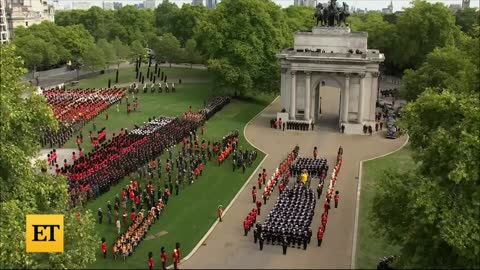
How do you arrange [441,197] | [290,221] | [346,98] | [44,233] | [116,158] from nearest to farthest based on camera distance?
[44,233], [441,197], [290,221], [116,158], [346,98]

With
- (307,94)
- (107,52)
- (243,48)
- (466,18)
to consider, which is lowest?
(307,94)

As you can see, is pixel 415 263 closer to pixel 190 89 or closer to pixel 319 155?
pixel 319 155

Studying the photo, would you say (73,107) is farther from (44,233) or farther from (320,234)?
(44,233)

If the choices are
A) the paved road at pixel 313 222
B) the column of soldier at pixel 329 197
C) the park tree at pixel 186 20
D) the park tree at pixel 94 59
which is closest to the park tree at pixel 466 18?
the park tree at pixel 186 20

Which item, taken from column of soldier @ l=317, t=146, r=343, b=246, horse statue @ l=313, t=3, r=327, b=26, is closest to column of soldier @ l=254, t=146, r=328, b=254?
column of soldier @ l=317, t=146, r=343, b=246

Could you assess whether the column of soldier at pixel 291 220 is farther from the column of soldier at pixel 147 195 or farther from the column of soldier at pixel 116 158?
the column of soldier at pixel 116 158

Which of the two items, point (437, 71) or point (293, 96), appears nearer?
point (437, 71)

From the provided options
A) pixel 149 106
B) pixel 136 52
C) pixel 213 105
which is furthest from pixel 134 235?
pixel 136 52

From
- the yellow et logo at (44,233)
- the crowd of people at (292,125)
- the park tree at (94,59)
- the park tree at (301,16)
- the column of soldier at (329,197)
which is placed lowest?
the column of soldier at (329,197)
